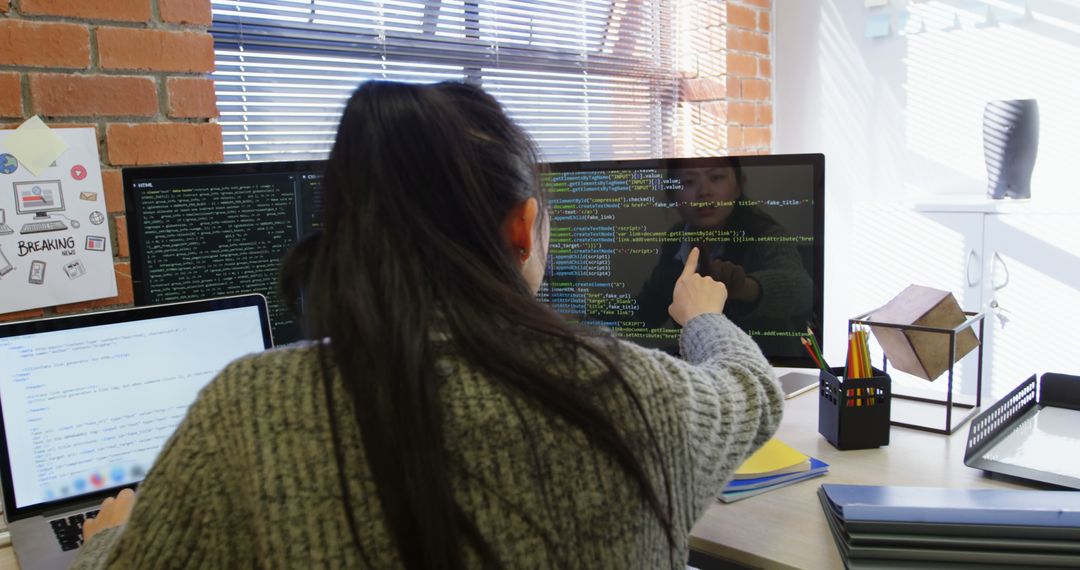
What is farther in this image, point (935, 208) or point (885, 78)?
point (885, 78)

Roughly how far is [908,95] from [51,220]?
2.71 m

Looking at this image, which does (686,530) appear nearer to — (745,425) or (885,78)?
(745,425)

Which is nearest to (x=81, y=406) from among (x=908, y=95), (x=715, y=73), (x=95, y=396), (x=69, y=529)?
(x=95, y=396)

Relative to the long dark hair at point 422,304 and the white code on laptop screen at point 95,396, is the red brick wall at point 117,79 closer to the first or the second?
the white code on laptop screen at point 95,396

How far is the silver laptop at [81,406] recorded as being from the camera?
3.57ft

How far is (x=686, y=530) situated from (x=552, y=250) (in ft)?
2.58

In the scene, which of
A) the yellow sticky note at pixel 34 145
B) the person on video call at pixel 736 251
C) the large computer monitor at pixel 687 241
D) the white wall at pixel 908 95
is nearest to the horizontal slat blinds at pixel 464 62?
the large computer monitor at pixel 687 241

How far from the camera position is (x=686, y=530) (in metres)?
0.83

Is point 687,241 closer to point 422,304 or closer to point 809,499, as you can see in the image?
point 809,499

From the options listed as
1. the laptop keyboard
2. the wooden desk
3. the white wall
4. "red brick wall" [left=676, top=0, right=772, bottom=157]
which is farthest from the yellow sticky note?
the white wall

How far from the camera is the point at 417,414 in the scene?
0.65m

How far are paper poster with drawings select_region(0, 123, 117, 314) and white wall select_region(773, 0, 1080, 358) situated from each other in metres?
2.37

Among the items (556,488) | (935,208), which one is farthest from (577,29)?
(556,488)

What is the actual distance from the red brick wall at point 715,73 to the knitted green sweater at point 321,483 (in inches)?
98.3
